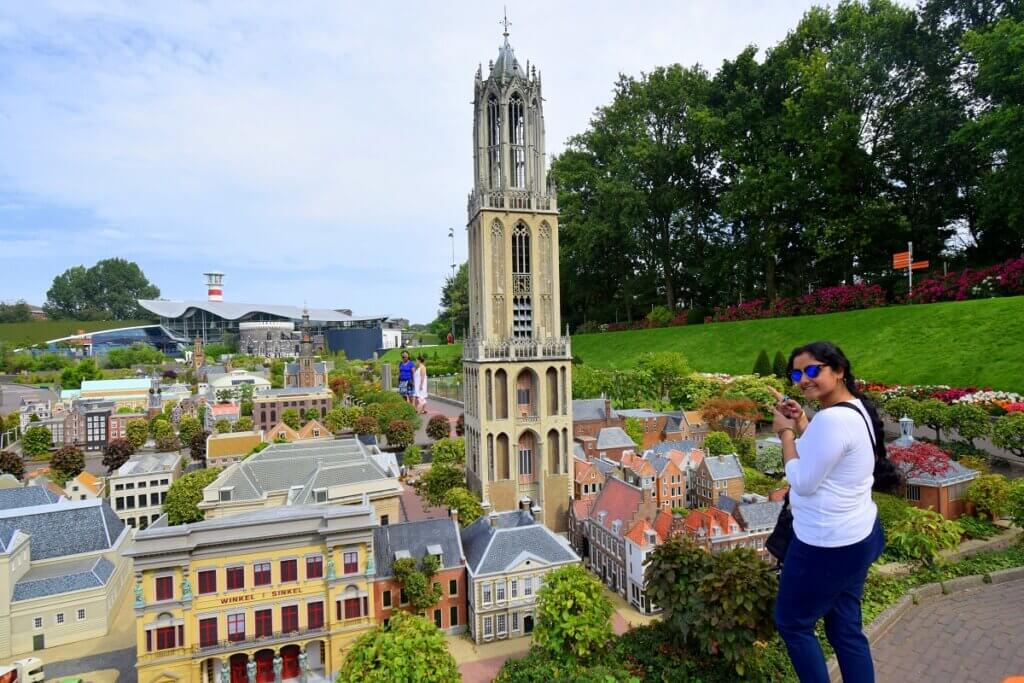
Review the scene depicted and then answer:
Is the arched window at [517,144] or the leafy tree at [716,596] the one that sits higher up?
the arched window at [517,144]

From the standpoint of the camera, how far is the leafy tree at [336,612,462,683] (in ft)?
42.2

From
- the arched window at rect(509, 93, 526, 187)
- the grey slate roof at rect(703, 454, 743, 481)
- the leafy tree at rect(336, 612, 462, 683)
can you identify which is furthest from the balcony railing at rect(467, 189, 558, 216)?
the leafy tree at rect(336, 612, 462, 683)

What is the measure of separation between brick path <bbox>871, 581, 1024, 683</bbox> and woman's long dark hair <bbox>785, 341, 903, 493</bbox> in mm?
8378

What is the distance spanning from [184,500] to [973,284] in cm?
5072

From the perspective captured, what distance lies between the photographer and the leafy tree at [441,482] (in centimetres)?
2770

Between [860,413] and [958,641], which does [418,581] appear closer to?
[958,641]

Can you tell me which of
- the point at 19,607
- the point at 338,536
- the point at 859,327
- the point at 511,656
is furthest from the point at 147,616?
the point at 859,327

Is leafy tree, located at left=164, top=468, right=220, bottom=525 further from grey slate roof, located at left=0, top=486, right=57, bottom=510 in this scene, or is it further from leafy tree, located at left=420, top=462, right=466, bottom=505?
leafy tree, located at left=420, top=462, right=466, bottom=505

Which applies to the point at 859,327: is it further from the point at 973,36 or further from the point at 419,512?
the point at 419,512

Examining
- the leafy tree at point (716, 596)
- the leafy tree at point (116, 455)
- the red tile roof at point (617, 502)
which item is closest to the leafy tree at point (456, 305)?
the leafy tree at point (116, 455)

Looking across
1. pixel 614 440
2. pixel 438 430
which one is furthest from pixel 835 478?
pixel 438 430

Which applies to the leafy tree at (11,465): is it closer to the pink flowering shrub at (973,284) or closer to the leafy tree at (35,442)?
the leafy tree at (35,442)

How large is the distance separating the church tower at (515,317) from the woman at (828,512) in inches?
783

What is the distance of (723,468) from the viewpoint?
25.2m
